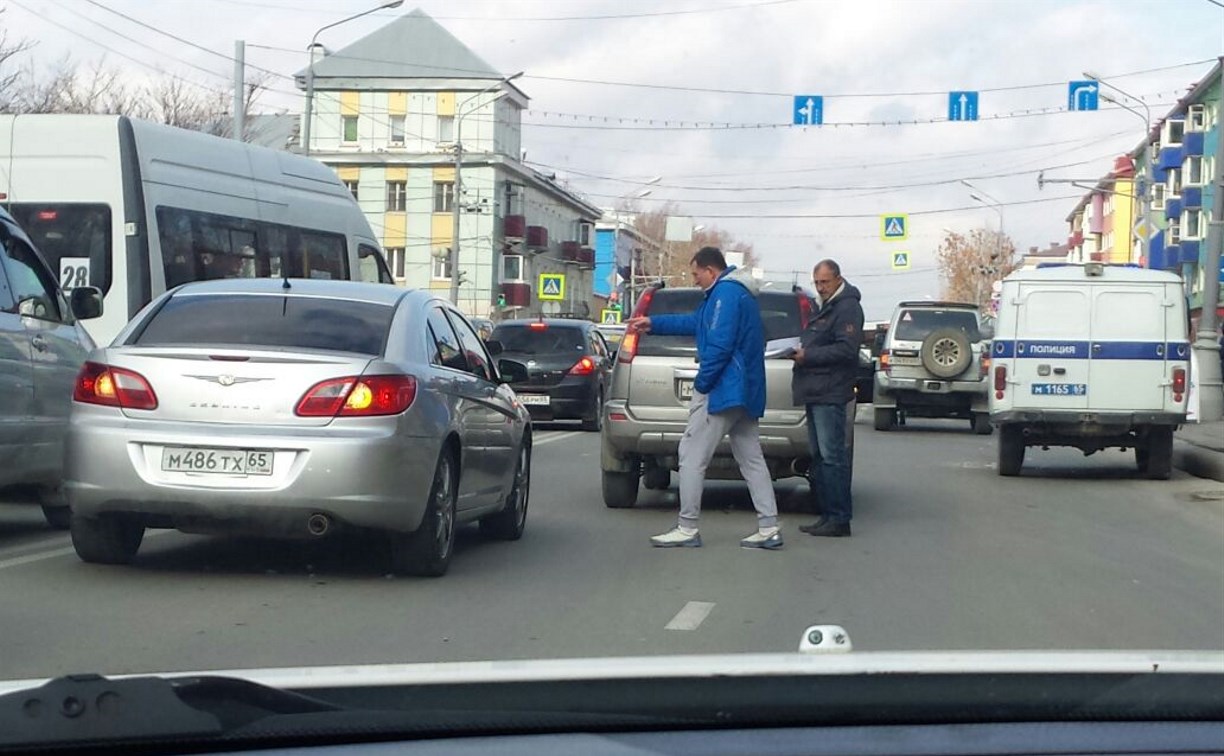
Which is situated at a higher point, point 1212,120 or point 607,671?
point 1212,120

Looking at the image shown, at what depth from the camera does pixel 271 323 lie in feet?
29.4

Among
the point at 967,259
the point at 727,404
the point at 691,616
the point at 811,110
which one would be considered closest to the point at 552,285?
the point at 811,110

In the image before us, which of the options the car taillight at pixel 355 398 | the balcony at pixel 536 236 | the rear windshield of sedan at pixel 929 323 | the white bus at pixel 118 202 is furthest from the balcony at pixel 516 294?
the car taillight at pixel 355 398

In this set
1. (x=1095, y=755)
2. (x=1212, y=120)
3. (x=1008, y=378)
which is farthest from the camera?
(x=1212, y=120)

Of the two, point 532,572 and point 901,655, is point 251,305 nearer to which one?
point 532,572

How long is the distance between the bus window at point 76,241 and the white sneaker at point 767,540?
8.34 meters

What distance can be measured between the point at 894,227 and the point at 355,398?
4909 centimetres

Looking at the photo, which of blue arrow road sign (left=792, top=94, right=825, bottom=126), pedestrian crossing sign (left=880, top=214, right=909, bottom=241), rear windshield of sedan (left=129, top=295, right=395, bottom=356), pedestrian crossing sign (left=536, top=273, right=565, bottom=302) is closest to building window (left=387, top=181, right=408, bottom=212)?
Answer: pedestrian crossing sign (left=536, top=273, right=565, bottom=302)

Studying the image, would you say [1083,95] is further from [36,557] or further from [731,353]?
[36,557]

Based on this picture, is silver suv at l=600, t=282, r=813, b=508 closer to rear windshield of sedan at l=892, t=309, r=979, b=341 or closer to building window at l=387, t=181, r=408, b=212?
rear windshield of sedan at l=892, t=309, r=979, b=341

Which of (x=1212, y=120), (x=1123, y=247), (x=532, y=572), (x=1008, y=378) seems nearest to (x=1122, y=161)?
(x=1123, y=247)

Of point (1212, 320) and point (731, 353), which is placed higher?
point (1212, 320)

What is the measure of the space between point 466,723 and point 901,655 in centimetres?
70

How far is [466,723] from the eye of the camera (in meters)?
2.43
